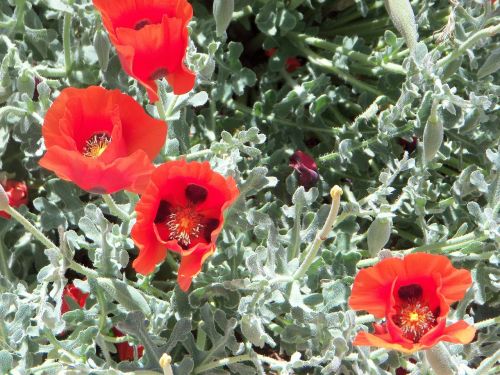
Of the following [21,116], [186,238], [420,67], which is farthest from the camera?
[21,116]

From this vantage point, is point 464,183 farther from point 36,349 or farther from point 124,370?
point 36,349

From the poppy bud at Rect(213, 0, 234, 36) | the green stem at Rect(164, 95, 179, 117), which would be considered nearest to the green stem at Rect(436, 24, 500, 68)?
the poppy bud at Rect(213, 0, 234, 36)

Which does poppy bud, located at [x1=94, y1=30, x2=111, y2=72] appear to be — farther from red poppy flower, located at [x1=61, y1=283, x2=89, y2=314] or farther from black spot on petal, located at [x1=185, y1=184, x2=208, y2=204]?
red poppy flower, located at [x1=61, y1=283, x2=89, y2=314]

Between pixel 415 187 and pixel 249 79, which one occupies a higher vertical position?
pixel 415 187

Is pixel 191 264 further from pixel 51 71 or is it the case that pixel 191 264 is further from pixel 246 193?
pixel 51 71

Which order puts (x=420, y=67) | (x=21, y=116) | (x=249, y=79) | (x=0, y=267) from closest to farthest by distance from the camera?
(x=420, y=67)
(x=21, y=116)
(x=0, y=267)
(x=249, y=79)

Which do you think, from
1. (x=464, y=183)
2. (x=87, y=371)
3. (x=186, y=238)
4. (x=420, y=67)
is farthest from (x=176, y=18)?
(x=464, y=183)

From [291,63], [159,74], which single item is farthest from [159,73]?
[291,63]

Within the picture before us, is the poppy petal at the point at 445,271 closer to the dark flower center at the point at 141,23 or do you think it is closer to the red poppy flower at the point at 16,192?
the dark flower center at the point at 141,23
